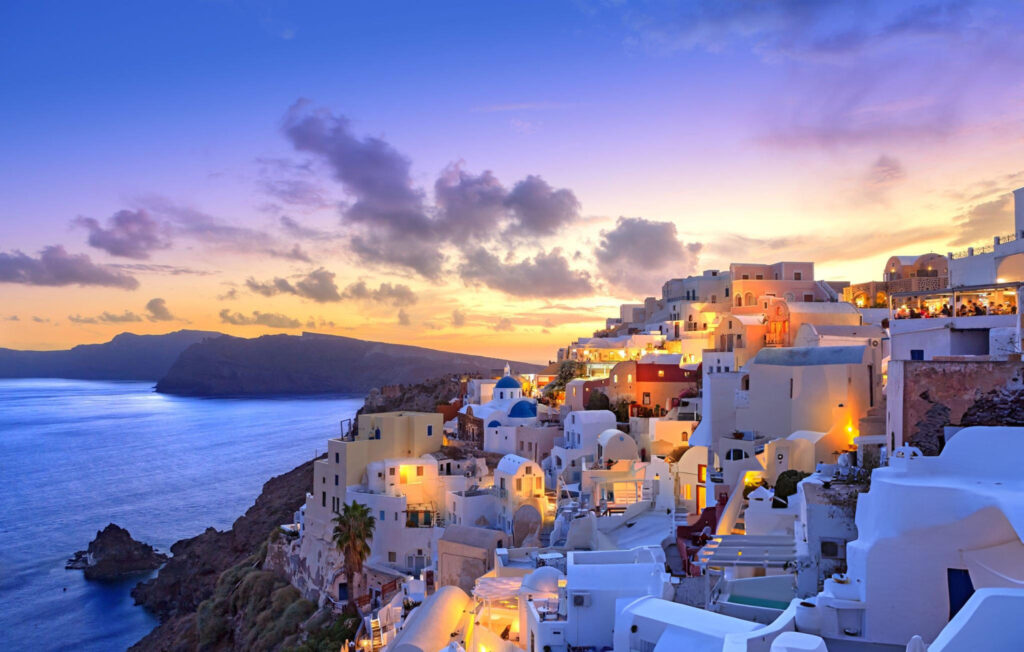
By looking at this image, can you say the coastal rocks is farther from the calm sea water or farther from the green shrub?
the green shrub

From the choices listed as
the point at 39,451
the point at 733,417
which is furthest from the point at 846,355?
the point at 39,451

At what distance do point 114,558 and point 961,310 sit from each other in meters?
57.4

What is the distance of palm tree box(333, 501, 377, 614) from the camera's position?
1224 inches

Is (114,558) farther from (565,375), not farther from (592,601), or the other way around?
(592,601)

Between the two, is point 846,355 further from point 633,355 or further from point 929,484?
point 633,355

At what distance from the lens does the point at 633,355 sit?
51.3 metres

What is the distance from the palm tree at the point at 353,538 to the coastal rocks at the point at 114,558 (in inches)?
1328

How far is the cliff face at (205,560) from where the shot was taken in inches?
1873

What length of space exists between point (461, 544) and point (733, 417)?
36.7ft

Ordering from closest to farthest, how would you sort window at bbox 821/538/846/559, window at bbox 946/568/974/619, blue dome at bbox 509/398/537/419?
1. window at bbox 946/568/974/619
2. window at bbox 821/538/846/559
3. blue dome at bbox 509/398/537/419

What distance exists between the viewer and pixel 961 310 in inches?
816

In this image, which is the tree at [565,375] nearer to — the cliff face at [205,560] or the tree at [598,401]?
the tree at [598,401]

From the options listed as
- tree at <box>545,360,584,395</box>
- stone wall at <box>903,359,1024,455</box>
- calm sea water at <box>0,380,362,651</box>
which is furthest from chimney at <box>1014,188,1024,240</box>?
calm sea water at <box>0,380,362,651</box>

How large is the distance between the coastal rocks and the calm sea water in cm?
103
